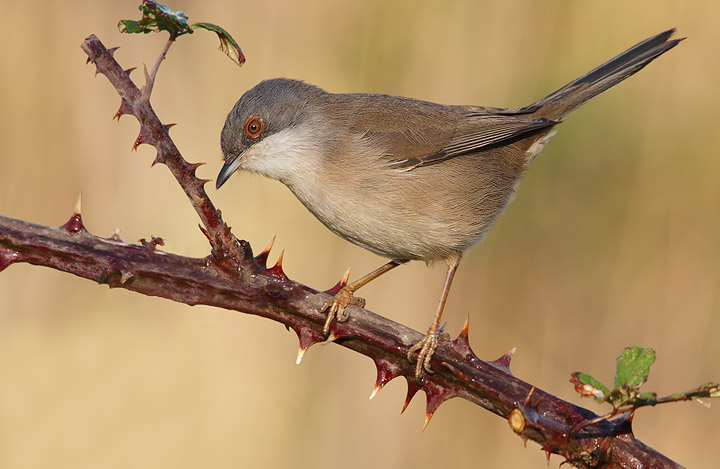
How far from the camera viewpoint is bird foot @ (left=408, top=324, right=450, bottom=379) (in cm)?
246

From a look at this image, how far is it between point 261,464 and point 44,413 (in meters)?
1.47

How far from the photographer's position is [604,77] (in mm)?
4215

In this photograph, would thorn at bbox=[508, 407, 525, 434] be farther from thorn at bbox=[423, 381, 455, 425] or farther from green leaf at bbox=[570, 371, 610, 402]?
thorn at bbox=[423, 381, 455, 425]

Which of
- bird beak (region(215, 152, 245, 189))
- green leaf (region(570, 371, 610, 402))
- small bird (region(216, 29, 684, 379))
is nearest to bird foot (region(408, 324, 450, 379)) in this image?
small bird (region(216, 29, 684, 379))

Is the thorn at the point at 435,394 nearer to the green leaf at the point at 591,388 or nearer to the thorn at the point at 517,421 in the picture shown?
the thorn at the point at 517,421

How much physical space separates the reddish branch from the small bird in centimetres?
100

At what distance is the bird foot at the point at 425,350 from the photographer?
2.46 meters

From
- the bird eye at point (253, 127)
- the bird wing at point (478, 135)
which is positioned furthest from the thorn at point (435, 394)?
the bird eye at point (253, 127)

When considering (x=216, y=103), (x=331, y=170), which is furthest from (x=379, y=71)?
(x=331, y=170)

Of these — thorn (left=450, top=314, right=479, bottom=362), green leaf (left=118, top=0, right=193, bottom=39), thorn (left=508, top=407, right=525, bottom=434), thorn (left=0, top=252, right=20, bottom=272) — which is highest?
green leaf (left=118, top=0, right=193, bottom=39)

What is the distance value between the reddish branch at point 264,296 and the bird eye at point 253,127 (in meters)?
1.62

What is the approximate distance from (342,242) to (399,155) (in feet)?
3.89

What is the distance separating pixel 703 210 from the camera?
4.78 metres

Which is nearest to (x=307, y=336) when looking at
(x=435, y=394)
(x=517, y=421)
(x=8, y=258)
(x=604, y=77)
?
(x=435, y=394)
